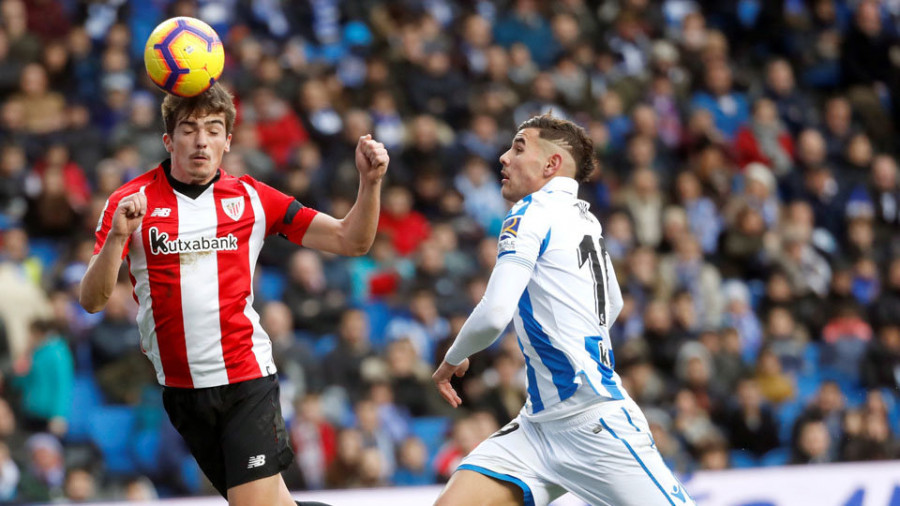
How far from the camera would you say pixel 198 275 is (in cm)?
518

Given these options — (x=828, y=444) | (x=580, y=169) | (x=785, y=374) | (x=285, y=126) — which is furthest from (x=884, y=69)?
(x=580, y=169)

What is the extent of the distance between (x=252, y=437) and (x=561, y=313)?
144cm

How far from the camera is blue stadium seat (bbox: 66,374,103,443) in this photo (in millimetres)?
10297

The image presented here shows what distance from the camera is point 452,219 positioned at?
42.2 feet

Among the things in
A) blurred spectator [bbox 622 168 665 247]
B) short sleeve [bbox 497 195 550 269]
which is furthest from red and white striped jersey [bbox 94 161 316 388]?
blurred spectator [bbox 622 168 665 247]

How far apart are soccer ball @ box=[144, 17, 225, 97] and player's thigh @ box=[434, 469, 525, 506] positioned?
206 cm

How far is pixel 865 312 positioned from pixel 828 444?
2610 mm

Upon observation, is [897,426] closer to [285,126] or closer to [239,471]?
[285,126]

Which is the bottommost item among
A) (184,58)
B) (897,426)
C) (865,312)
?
(897,426)

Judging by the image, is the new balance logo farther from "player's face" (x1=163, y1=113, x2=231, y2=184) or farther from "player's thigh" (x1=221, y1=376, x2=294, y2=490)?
"player's face" (x1=163, y1=113, x2=231, y2=184)

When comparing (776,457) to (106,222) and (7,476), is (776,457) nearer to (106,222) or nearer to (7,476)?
(7,476)

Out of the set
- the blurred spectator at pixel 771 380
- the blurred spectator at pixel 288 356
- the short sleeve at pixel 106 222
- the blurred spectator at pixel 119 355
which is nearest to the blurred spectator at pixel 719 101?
the blurred spectator at pixel 771 380

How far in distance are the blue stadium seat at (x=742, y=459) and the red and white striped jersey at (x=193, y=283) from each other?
7.52 meters

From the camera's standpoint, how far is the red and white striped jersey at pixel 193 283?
5.16 meters
